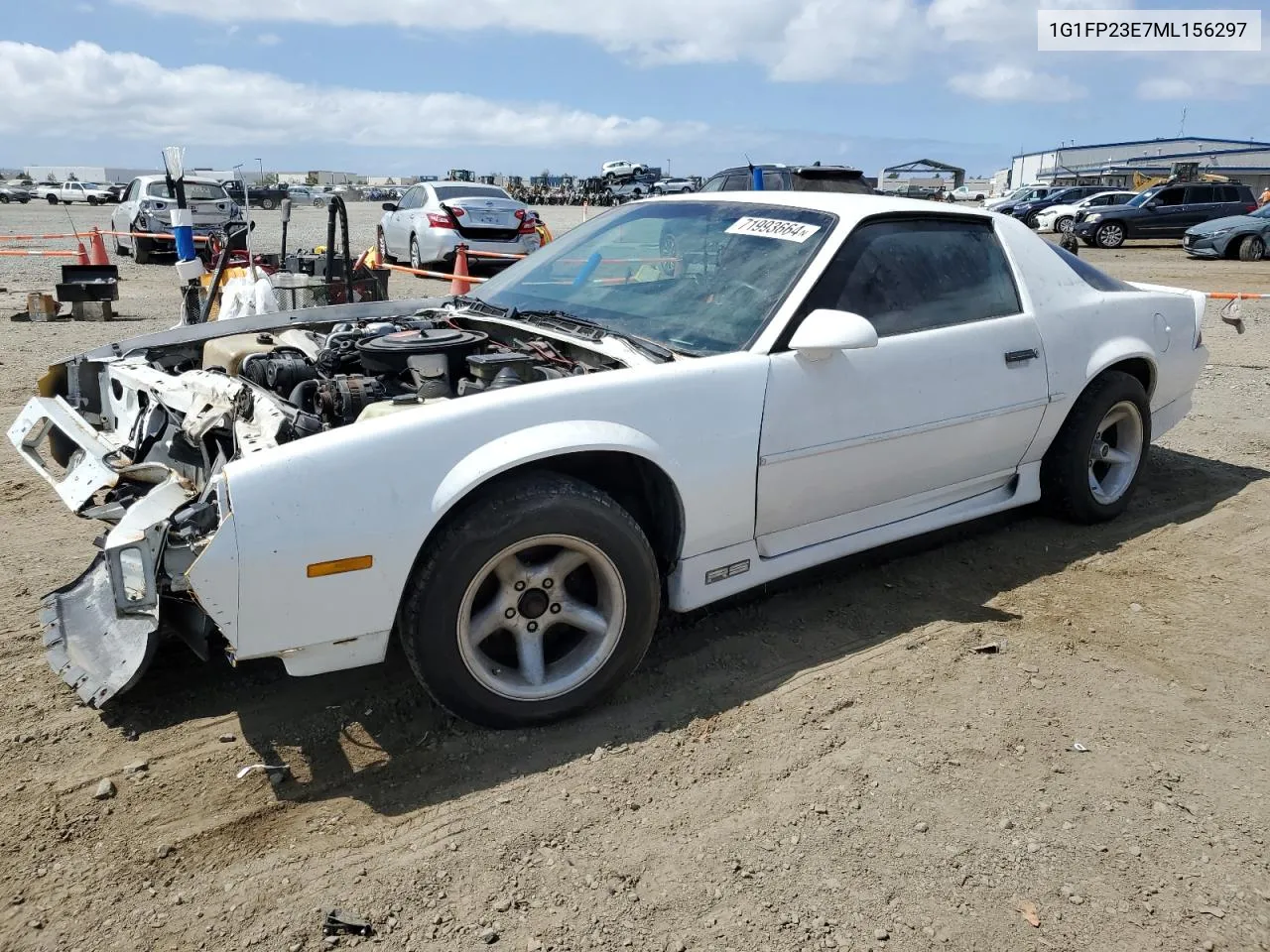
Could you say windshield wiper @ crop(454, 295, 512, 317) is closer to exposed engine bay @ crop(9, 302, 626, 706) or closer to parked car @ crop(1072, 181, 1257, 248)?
exposed engine bay @ crop(9, 302, 626, 706)

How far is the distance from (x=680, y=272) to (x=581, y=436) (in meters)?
1.13

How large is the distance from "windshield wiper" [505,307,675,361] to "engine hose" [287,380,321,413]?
84 centimetres

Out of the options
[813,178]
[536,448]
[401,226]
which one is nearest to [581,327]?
[536,448]

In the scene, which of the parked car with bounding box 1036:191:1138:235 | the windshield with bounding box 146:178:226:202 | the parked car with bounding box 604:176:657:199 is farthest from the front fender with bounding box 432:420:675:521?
the parked car with bounding box 604:176:657:199

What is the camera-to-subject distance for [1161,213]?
23.3 m

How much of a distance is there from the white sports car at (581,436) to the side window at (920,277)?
1 centimetres

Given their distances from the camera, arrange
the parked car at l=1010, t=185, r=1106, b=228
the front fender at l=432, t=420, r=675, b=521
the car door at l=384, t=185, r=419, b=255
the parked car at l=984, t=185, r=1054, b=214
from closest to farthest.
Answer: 1. the front fender at l=432, t=420, r=675, b=521
2. the car door at l=384, t=185, r=419, b=255
3. the parked car at l=1010, t=185, r=1106, b=228
4. the parked car at l=984, t=185, r=1054, b=214

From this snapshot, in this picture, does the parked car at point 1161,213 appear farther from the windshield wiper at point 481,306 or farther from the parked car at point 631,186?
the parked car at point 631,186

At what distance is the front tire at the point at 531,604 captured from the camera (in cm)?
262

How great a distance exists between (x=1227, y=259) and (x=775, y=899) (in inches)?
890

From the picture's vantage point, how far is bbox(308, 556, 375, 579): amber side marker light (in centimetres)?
244

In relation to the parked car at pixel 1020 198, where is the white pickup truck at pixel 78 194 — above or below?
above

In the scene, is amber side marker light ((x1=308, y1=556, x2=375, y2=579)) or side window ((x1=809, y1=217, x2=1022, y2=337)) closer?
amber side marker light ((x1=308, y1=556, x2=375, y2=579))

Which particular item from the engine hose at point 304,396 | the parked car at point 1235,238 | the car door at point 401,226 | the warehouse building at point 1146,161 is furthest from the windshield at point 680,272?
the warehouse building at point 1146,161
